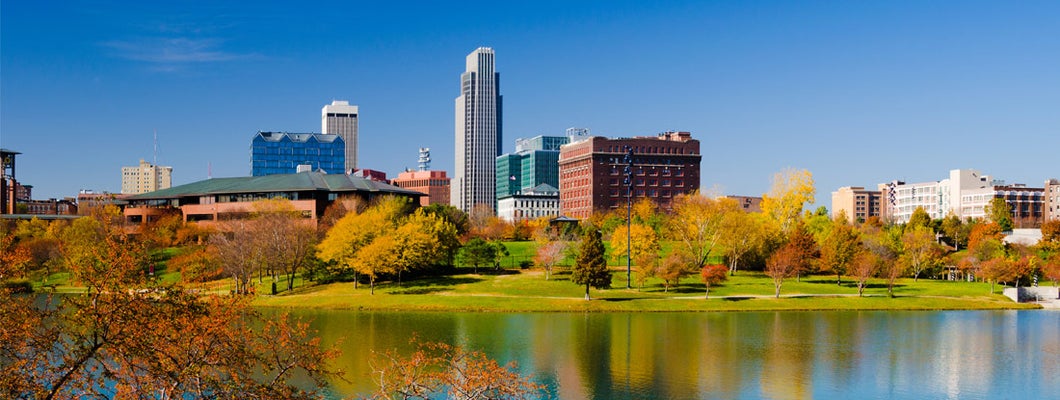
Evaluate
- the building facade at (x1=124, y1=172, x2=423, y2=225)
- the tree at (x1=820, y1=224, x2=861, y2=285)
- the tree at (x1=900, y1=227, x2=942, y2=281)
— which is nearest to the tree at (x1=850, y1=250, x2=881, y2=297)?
the tree at (x1=820, y1=224, x2=861, y2=285)

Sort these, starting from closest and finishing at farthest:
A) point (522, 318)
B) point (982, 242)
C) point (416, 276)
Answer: point (522, 318) < point (416, 276) < point (982, 242)

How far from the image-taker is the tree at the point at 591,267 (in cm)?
7862

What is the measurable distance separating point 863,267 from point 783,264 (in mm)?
8801

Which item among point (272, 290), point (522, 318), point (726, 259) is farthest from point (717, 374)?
point (726, 259)

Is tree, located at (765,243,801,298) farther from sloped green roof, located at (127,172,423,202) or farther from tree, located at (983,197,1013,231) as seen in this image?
tree, located at (983,197,1013,231)

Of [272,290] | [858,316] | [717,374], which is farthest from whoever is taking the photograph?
[272,290]

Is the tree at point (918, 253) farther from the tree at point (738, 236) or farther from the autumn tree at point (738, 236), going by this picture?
the tree at point (738, 236)

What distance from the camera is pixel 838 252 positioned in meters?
97.8

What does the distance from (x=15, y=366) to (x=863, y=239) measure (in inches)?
4226

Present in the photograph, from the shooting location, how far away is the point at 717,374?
45.8 meters

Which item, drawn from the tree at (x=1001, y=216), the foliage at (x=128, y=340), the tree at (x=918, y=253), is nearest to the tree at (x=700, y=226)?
the tree at (x=918, y=253)

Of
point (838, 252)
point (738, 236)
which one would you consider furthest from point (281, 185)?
point (838, 252)

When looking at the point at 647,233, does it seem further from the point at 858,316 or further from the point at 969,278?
the point at 969,278

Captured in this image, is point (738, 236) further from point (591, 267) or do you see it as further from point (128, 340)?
point (128, 340)
